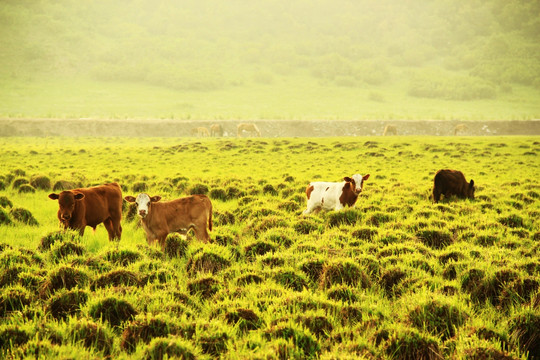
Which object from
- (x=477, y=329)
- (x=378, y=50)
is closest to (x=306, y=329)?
(x=477, y=329)

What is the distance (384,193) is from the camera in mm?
13742

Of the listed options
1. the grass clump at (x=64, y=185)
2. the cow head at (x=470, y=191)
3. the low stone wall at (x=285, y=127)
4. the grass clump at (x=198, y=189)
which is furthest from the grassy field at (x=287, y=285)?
the low stone wall at (x=285, y=127)

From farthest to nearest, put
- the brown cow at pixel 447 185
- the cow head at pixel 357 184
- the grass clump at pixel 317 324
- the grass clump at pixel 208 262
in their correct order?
1. the brown cow at pixel 447 185
2. the cow head at pixel 357 184
3. the grass clump at pixel 208 262
4. the grass clump at pixel 317 324

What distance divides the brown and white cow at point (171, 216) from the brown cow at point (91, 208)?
608 millimetres

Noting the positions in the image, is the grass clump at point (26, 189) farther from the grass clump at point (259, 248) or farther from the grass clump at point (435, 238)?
the grass clump at point (435, 238)

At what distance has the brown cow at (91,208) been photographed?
766 cm

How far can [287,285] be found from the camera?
5.86 m

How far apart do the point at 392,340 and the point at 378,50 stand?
131266 millimetres

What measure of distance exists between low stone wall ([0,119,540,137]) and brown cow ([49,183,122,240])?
38443mm

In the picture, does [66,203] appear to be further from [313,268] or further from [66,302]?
[313,268]

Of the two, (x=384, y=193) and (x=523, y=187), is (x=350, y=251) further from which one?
(x=523, y=187)

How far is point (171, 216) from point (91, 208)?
4.91 ft

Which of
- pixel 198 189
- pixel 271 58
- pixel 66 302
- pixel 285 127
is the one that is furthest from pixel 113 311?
pixel 271 58

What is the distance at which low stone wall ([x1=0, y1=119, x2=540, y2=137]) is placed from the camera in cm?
4534
